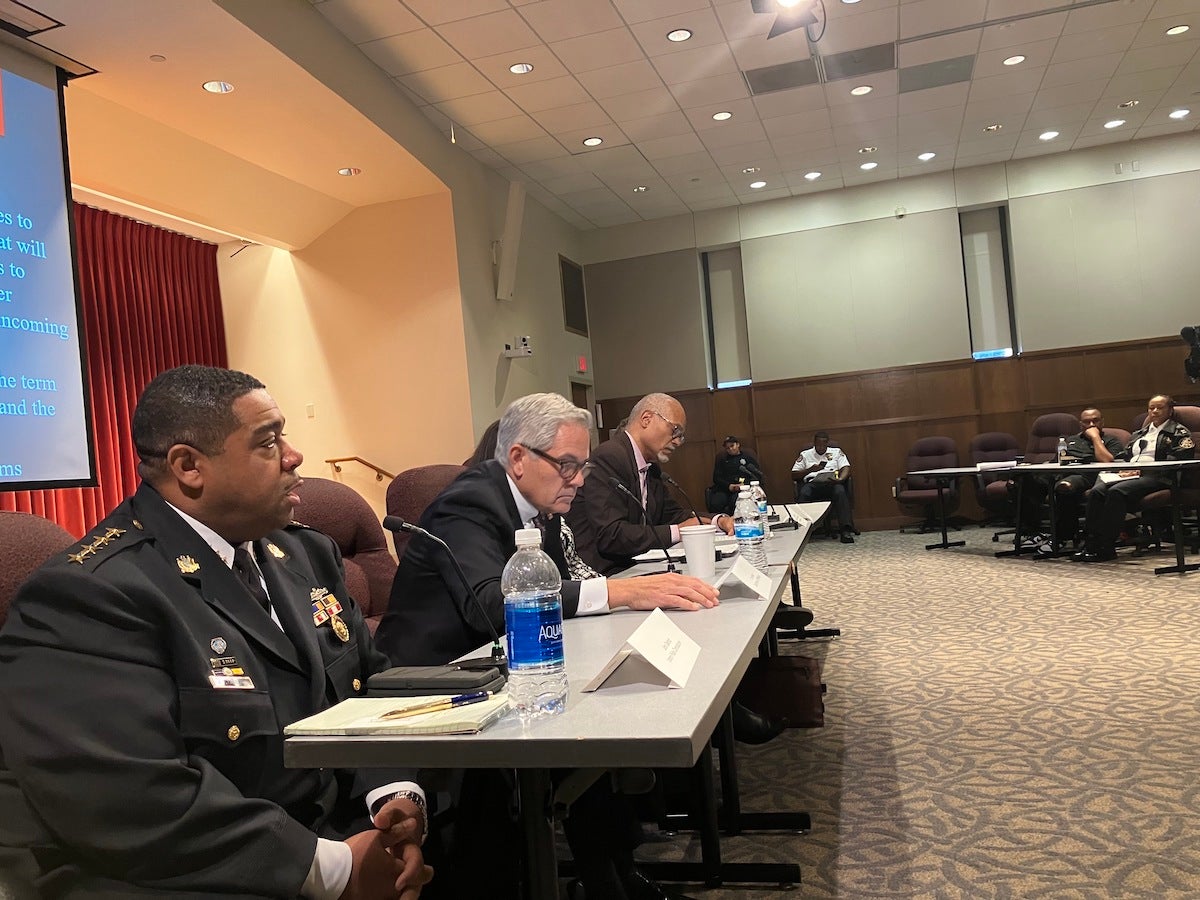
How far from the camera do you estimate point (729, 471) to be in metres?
9.91

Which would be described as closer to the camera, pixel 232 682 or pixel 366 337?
pixel 232 682

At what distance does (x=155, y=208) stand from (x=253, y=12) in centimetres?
242

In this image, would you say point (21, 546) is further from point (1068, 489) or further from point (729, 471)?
point (729, 471)

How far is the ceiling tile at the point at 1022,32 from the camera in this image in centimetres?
651

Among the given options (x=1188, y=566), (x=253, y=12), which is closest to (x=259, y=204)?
(x=253, y=12)

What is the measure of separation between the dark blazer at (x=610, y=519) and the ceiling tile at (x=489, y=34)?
3394 millimetres

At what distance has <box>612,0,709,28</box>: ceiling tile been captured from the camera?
18.6 feet

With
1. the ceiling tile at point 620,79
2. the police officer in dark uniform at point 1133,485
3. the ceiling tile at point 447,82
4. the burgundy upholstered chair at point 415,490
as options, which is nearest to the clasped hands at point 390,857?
the burgundy upholstered chair at point 415,490

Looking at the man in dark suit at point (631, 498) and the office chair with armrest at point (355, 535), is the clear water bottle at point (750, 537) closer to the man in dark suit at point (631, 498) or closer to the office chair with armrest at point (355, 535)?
the man in dark suit at point (631, 498)

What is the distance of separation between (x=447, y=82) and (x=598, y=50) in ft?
3.88

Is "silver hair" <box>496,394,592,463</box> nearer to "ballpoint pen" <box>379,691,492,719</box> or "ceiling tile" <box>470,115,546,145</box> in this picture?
"ballpoint pen" <box>379,691,492,719</box>

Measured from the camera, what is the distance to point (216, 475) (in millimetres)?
1391

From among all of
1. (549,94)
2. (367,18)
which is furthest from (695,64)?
(367,18)

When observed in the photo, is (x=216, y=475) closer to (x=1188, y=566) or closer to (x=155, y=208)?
(x=155, y=208)
